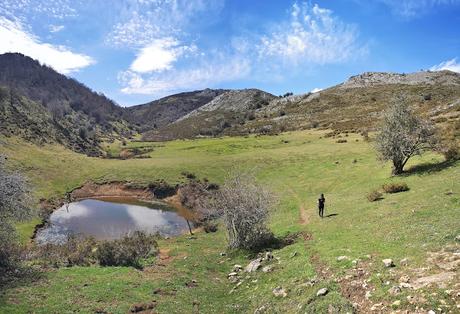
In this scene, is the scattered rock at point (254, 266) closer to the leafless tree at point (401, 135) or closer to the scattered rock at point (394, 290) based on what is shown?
the scattered rock at point (394, 290)

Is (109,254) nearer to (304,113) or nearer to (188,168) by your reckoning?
(188,168)

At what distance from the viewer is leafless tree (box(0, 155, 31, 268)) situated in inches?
1185

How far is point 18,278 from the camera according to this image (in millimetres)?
25844

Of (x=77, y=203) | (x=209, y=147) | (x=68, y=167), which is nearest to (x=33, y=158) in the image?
(x=68, y=167)

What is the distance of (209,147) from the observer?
107 metres

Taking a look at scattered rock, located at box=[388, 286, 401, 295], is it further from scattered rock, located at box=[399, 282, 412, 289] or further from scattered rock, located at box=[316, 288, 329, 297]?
scattered rock, located at box=[316, 288, 329, 297]

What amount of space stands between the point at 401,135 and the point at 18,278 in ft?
137

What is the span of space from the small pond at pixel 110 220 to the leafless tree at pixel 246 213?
2123 cm

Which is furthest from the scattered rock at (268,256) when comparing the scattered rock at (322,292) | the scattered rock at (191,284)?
the scattered rock at (322,292)

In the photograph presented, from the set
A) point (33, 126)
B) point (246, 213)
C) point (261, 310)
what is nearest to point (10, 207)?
point (246, 213)

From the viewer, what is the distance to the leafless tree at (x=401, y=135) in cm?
4628

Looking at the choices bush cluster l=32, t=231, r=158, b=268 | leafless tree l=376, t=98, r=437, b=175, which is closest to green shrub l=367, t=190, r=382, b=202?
leafless tree l=376, t=98, r=437, b=175

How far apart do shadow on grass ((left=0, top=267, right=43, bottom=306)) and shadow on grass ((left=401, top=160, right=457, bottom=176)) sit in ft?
133

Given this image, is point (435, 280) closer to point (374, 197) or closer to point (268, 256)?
point (268, 256)
